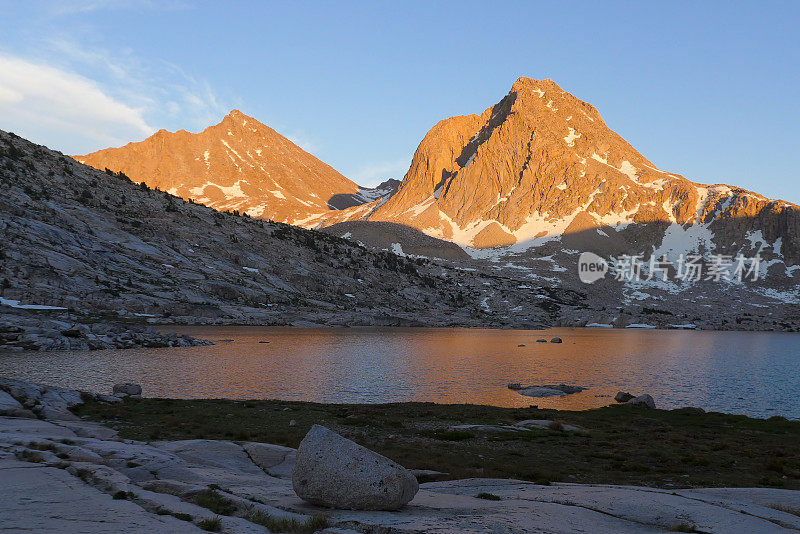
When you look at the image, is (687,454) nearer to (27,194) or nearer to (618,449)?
(618,449)

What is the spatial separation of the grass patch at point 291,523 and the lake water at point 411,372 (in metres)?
40.2

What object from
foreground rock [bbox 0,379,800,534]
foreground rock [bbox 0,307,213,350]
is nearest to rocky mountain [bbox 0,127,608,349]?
foreground rock [bbox 0,307,213,350]

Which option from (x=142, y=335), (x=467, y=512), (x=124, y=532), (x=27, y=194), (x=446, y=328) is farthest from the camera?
(x=446, y=328)

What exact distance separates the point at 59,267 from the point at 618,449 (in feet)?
400

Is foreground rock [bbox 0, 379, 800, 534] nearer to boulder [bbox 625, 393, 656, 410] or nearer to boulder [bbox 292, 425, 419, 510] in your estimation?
boulder [bbox 292, 425, 419, 510]

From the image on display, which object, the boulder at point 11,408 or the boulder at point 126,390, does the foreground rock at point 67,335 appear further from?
the boulder at point 11,408

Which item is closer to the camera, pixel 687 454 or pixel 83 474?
pixel 83 474

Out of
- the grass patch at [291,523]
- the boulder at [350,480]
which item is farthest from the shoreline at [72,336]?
the grass patch at [291,523]

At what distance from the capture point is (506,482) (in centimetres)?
2142

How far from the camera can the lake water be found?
55406 mm

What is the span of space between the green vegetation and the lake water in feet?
31.4

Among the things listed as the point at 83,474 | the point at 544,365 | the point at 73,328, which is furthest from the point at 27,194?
the point at 83,474

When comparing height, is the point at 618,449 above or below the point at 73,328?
above

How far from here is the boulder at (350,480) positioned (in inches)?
587
